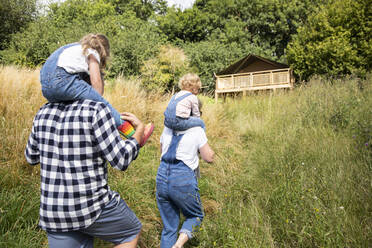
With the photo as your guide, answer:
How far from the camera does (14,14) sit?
69.6ft

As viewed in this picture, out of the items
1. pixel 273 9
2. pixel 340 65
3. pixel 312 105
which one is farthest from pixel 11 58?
pixel 273 9

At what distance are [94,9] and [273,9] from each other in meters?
23.2

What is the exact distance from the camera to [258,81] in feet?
57.2

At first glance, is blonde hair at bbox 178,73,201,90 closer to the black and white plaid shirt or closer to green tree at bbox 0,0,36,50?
the black and white plaid shirt

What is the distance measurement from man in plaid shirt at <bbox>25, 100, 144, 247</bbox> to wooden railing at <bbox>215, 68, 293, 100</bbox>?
15915 mm

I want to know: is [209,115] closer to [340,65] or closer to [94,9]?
[340,65]

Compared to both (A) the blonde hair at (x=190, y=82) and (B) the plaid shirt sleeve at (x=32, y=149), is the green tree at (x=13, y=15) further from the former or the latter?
(B) the plaid shirt sleeve at (x=32, y=149)

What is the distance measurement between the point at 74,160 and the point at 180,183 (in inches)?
43.8

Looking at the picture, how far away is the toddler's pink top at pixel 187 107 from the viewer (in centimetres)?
231

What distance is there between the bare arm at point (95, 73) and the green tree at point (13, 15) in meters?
23.4

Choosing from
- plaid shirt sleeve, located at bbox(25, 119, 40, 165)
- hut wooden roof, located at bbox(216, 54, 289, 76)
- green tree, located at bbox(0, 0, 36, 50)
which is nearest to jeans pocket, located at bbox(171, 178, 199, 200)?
plaid shirt sleeve, located at bbox(25, 119, 40, 165)

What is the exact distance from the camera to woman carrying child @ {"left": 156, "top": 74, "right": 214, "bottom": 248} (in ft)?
7.28

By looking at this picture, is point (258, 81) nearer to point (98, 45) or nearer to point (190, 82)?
point (190, 82)

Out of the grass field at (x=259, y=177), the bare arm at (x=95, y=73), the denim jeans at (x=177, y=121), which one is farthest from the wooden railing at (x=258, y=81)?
the bare arm at (x=95, y=73)
